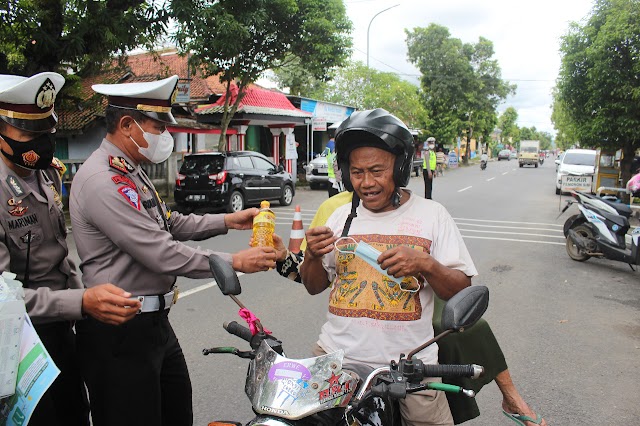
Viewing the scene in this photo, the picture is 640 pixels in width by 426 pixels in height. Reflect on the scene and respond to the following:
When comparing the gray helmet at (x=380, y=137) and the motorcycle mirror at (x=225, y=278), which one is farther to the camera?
the gray helmet at (x=380, y=137)

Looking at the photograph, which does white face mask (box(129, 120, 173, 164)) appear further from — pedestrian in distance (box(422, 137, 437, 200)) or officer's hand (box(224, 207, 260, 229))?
pedestrian in distance (box(422, 137, 437, 200))

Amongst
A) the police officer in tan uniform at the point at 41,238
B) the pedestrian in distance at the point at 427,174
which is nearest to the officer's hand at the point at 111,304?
the police officer in tan uniform at the point at 41,238

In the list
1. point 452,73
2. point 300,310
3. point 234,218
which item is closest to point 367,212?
point 234,218

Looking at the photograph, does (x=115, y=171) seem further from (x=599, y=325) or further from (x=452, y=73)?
(x=452, y=73)

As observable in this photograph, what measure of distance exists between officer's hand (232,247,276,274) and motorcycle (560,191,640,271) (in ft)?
22.1

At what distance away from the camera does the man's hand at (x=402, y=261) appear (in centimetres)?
188

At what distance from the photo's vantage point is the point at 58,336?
2318mm

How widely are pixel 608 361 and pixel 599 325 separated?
103 cm

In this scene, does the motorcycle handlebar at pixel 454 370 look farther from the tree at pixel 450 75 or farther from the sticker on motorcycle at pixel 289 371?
the tree at pixel 450 75

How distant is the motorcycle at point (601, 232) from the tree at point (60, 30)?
8870mm

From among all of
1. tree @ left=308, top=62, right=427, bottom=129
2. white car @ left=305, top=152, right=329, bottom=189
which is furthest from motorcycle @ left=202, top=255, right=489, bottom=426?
tree @ left=308, top=62, right=427, bottom=129

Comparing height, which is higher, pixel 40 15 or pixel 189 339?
pixel 40 15

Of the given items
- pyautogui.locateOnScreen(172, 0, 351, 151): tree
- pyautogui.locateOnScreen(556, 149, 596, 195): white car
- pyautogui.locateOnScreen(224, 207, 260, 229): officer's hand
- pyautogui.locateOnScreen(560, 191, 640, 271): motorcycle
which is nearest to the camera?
pyautogui.locateOnScreen(224, 207, 260, 229): officer's hand

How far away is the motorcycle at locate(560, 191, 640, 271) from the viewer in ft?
24.4
